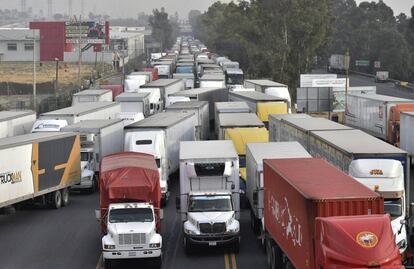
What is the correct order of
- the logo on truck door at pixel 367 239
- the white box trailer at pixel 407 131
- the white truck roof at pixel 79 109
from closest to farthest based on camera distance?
the logo on truck door at pixel 367 239 → the white box trailer at pixel 407 131 → the white truck roof at pixel 79 109

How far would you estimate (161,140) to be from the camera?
37.1 meters

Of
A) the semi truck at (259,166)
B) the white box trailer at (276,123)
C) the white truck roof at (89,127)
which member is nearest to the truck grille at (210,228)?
the semi truck at (259,166)

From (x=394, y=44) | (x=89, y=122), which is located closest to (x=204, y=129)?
(x=89, y=122)

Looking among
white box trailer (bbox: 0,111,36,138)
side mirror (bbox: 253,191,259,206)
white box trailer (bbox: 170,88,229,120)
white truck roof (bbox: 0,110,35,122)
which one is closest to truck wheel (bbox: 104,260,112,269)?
side mirror (bbox: 253,191,259,206)

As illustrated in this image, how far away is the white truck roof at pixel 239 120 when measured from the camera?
133 ft

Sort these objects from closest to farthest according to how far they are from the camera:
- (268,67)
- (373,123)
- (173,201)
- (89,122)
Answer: (173,201)
(89,122)
(373,123)
(268,67)

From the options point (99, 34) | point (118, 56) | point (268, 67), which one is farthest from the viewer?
point (118, 56)

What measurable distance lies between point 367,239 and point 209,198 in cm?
1147

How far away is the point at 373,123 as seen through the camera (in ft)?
181

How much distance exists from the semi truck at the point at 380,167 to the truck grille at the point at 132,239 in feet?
21.6

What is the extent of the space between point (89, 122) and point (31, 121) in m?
9.09

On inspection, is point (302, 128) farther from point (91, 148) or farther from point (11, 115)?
point (11, 115)

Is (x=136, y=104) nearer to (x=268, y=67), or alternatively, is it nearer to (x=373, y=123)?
(x=373, y=123)

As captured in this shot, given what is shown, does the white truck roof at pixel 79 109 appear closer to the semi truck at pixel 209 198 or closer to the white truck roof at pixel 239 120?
the white truck roof at pixel 239 120
